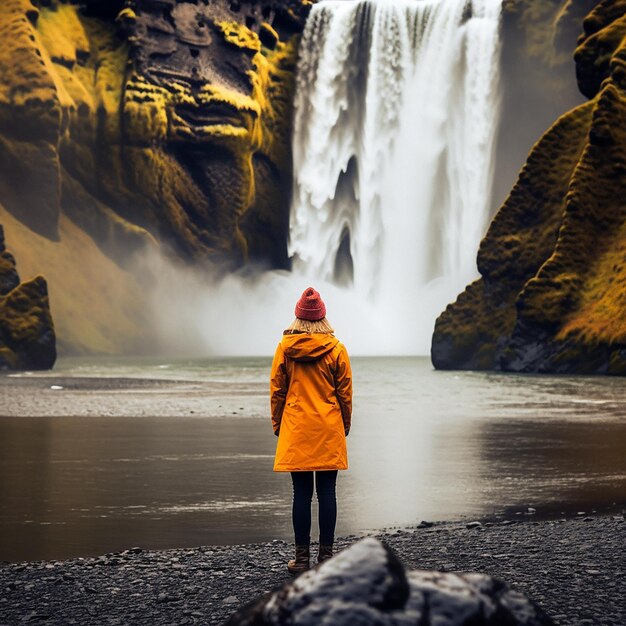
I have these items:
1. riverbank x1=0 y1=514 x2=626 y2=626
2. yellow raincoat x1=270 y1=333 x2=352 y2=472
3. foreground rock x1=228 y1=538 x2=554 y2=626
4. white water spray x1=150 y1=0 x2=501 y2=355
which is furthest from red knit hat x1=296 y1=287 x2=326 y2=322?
white water spray x1=150 y1=0 x2=501 y2=355

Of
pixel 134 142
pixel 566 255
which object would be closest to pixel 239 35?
pixel 134 142

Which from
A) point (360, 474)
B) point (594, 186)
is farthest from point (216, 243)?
point (360, 474)

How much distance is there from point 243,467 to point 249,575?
6.24 meters

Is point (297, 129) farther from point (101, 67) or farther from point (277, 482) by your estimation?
point (277, 482)

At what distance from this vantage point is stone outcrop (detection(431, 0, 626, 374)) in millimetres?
44844

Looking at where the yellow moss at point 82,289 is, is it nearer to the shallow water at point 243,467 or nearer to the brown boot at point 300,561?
the shallow water at point 243,467

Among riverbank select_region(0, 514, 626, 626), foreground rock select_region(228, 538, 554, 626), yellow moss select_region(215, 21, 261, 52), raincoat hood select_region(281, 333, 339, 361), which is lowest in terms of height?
riverbank select_region(0, 514, 626, 626)

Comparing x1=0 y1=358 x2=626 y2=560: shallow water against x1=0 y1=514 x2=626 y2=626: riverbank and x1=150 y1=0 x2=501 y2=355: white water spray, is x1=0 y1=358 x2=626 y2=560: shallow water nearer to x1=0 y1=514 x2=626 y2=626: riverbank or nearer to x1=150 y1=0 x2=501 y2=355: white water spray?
x1=0 y1=514 x2=626 y2=626: riverbank

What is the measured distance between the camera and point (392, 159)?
7712 centimetres

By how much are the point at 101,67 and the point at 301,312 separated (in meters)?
80.2

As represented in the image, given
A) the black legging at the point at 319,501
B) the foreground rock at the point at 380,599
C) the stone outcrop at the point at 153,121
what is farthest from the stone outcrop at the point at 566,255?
the foreground rock at the point at 380,599

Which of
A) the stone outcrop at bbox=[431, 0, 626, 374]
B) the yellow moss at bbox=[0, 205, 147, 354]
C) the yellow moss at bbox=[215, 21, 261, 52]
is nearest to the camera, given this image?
the stone outcrop at bbox=[431, 0, 626, 374]

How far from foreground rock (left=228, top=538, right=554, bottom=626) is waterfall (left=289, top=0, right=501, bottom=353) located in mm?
70368

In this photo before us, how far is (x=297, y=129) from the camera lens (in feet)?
270
